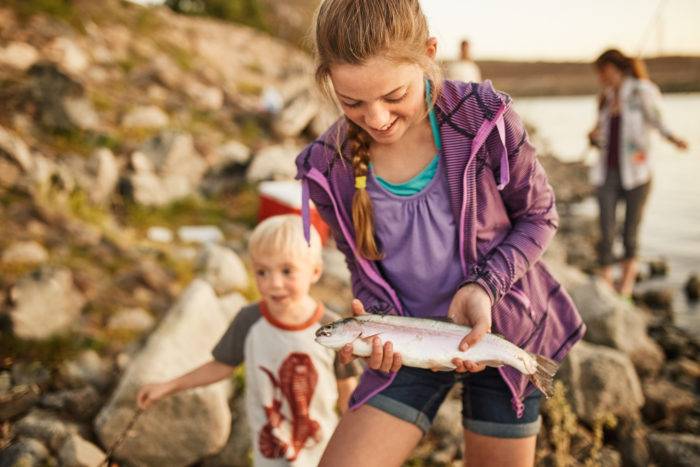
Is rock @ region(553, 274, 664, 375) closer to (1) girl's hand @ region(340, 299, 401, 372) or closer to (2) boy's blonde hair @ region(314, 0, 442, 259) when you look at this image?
(1) girl's hand @ region(340, 299, 401, 372)

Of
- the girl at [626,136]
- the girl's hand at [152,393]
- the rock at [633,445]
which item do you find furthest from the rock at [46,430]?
the girl at [626,136]

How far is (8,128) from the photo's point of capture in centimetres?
779

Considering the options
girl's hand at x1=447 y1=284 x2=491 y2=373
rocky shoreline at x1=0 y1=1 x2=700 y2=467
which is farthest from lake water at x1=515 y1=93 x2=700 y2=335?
girl's hand at x1=447 y1=284 x2=491 y2=373

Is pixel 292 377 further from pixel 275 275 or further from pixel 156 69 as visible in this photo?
pixel 156 69

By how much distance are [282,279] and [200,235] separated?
5537 mm

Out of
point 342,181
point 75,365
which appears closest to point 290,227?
point 342,181

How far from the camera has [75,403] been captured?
13.6 ft

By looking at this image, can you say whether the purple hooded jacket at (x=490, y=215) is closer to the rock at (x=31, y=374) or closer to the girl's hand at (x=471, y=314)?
the girl's hand at (x=471, y=314)

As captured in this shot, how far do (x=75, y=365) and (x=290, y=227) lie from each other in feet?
8.45

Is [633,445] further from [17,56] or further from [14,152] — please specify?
[17,56]

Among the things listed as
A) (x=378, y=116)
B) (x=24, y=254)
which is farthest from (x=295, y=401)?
(x=24, y=254)

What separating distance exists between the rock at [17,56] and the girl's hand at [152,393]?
8.11m

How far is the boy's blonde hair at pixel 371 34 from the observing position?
79.8 inches

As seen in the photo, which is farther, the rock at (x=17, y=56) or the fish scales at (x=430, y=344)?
the rock at (x=17, y=56)
